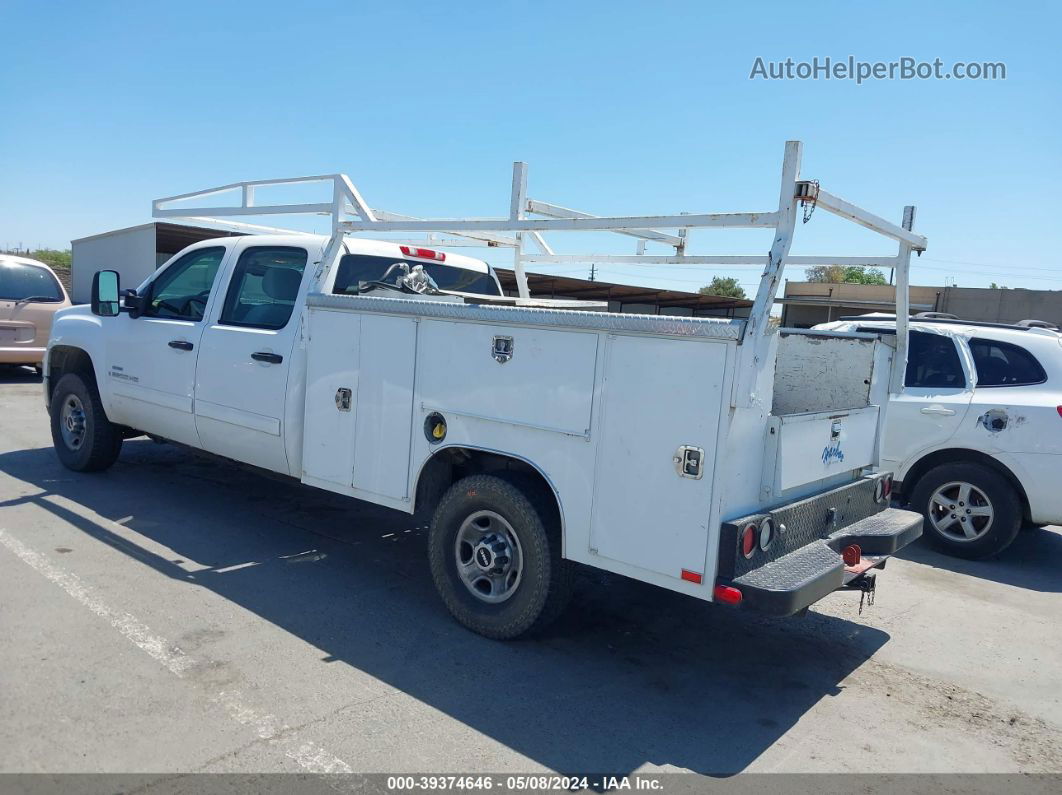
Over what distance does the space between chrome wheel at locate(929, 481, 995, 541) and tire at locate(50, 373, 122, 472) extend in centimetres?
707

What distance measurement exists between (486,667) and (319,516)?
292 cm

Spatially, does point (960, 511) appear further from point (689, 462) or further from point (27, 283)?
point (27, 283)

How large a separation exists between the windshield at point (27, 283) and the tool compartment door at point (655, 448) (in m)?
12.1

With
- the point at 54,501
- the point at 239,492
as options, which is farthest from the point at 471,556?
the point at 54,501

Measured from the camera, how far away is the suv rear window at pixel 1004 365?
6520mm

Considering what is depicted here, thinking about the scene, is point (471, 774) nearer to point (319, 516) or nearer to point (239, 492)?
point (319, 516)

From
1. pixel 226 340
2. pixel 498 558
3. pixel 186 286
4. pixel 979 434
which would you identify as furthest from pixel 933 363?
pixel 186 286

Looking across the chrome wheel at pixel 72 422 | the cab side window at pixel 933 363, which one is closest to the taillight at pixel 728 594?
the cab side window at pixel 933 363

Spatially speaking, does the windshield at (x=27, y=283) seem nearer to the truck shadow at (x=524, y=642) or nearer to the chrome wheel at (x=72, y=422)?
the chrome wheel at (x=72, y=422)

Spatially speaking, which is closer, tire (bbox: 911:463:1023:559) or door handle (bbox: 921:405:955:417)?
tire (bbox: 911:463:1023:559)

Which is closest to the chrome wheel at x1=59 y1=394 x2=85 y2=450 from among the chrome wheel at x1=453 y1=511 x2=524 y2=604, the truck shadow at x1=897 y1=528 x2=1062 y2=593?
the chrome wheel at x1=453 y1=511 x2=524 y2=604

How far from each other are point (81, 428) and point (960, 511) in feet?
24.8

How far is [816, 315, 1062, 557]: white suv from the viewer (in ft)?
20.7

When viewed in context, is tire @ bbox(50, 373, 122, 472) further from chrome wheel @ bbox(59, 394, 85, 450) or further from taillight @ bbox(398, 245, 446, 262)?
taillight @ bbox(398, 245, 446, 262)
